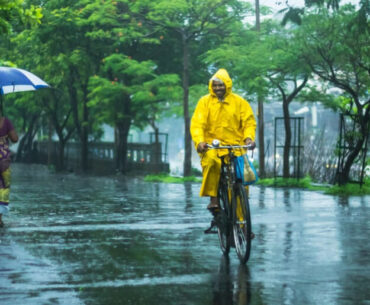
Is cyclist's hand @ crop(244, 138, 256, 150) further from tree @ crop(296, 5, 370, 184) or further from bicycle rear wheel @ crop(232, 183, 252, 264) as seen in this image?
tree @ crop(296, 5, 370, 184)

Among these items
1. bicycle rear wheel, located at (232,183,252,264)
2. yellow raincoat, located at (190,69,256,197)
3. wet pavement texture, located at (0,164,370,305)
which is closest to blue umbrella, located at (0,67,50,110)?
wet pavement texture, located at (0,164,370,305)

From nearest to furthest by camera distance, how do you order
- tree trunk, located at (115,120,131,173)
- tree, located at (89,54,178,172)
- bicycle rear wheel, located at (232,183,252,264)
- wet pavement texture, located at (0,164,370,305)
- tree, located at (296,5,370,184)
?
wet pavement texture, located at (0,164,370,305) < bicycle rear wheel, located at (232,183,252,264) < tree, located at (296,5,370,184) < tree, located at (89,54,178,172) < tree trunk, located at (115,120,131,173)

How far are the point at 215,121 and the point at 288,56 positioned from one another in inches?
517

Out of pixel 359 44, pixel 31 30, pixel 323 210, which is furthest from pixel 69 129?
pixel 323 210

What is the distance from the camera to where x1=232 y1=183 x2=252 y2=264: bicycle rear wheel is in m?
8.30

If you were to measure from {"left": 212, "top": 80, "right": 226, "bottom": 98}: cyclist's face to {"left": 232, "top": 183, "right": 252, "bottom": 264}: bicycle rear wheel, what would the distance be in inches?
43.0

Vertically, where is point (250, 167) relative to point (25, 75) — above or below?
below

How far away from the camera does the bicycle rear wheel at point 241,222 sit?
27.2ft

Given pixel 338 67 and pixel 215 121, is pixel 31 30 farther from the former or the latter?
pixel 215 121

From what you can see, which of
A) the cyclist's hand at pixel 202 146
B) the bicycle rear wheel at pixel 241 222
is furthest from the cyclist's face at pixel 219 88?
the bicycle rear wheel at pixel 241 222

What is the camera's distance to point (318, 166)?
90.0ft

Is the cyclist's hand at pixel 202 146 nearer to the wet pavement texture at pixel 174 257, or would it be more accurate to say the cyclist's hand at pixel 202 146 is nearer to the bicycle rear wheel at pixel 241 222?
the bicycle rear wheel at pixel 241 222

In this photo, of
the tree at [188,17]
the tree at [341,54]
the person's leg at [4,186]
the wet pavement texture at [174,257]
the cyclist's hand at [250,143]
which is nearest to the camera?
the wet pavement texture at [174,257]

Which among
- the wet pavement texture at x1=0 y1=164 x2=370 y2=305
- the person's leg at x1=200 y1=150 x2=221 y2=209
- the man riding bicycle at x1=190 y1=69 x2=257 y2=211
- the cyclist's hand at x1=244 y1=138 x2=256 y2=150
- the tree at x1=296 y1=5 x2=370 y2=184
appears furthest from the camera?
the tree at x1=296 y1=5 x2=370 y2=184
